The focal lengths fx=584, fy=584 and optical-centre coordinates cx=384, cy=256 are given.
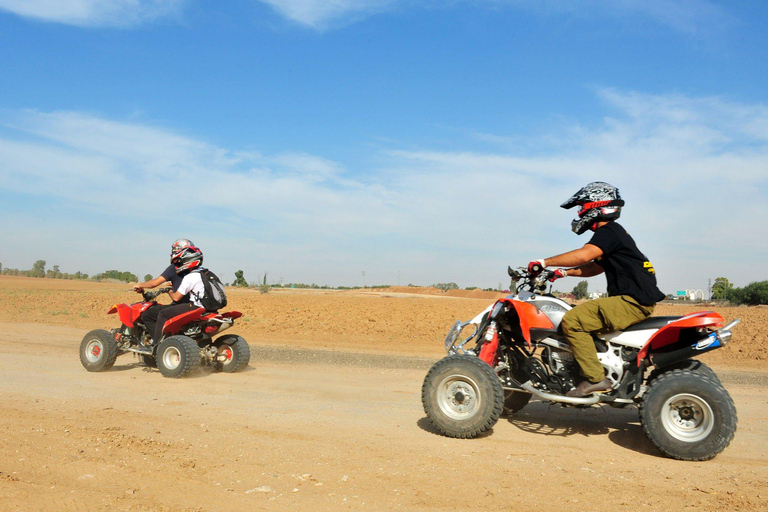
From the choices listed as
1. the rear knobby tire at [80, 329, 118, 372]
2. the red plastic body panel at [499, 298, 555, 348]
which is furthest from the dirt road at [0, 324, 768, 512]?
the rear knobby tire at [80, 329, 118, 372]

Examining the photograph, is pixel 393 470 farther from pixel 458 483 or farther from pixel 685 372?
pixel 685 372

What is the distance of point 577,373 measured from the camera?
603cm

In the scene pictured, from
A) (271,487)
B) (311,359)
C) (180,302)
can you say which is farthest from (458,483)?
(311,359)

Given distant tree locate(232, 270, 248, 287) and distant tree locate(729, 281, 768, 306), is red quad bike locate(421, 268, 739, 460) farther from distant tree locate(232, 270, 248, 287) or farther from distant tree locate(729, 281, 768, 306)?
distant tree locate(232, 270, 248, 287)

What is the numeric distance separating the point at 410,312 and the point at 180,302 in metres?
18.4

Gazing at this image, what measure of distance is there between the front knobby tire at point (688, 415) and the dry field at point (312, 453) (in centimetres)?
18

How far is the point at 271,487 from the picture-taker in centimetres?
423

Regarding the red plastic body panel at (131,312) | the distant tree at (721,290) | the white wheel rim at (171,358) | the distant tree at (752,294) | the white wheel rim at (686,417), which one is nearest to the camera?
the white wheel rim at (686,417)

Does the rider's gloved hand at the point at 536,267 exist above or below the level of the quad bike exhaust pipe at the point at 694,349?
above

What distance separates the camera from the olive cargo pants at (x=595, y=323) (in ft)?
18.6

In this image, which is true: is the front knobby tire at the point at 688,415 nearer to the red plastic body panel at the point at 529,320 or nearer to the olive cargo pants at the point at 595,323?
the olive cargo pants at the point at 595,323

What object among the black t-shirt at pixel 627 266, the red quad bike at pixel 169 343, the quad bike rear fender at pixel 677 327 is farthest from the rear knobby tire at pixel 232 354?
the quad bike rear fender at pixel 677 327

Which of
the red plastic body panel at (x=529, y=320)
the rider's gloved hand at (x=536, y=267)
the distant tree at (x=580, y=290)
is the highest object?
the rider's gloved hand at (x=536, y=267)

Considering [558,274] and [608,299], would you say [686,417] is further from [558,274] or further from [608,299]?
[558,274]
